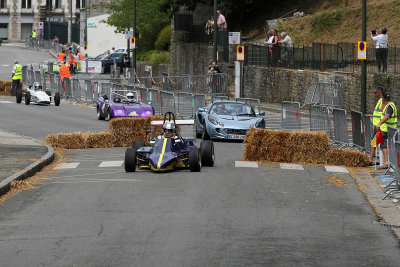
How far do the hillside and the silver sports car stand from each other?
14.9 m

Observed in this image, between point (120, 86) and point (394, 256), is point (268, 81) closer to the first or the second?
point (120, 86)

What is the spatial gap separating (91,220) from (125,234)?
4.45 ft

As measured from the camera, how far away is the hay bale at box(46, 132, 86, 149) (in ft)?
84.2

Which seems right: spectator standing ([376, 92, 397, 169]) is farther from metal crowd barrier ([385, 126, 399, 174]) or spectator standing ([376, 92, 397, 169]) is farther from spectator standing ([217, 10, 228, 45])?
spectator standing ([217, 10, 228, 45])

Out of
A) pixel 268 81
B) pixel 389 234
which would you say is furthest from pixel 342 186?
pixel 268 81

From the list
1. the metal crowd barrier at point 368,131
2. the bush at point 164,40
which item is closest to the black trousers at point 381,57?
the metal crowd barrier at point 368,131

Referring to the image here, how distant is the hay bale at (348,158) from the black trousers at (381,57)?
1274cm

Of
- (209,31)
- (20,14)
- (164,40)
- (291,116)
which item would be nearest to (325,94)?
(291,116)

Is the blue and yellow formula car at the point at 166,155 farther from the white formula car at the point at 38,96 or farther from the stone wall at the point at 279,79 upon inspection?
the white formula car at the point at 38,96

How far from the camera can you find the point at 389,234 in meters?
12.8

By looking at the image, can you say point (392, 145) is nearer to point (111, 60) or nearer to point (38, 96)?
point (38, 96)

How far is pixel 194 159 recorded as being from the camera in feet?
63.5

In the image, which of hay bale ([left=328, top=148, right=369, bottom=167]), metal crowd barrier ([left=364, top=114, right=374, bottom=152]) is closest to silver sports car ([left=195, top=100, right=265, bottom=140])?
metal crowd barrier ([left=364, top=114, right=374, bottom=152])

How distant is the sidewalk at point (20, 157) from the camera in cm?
1850
